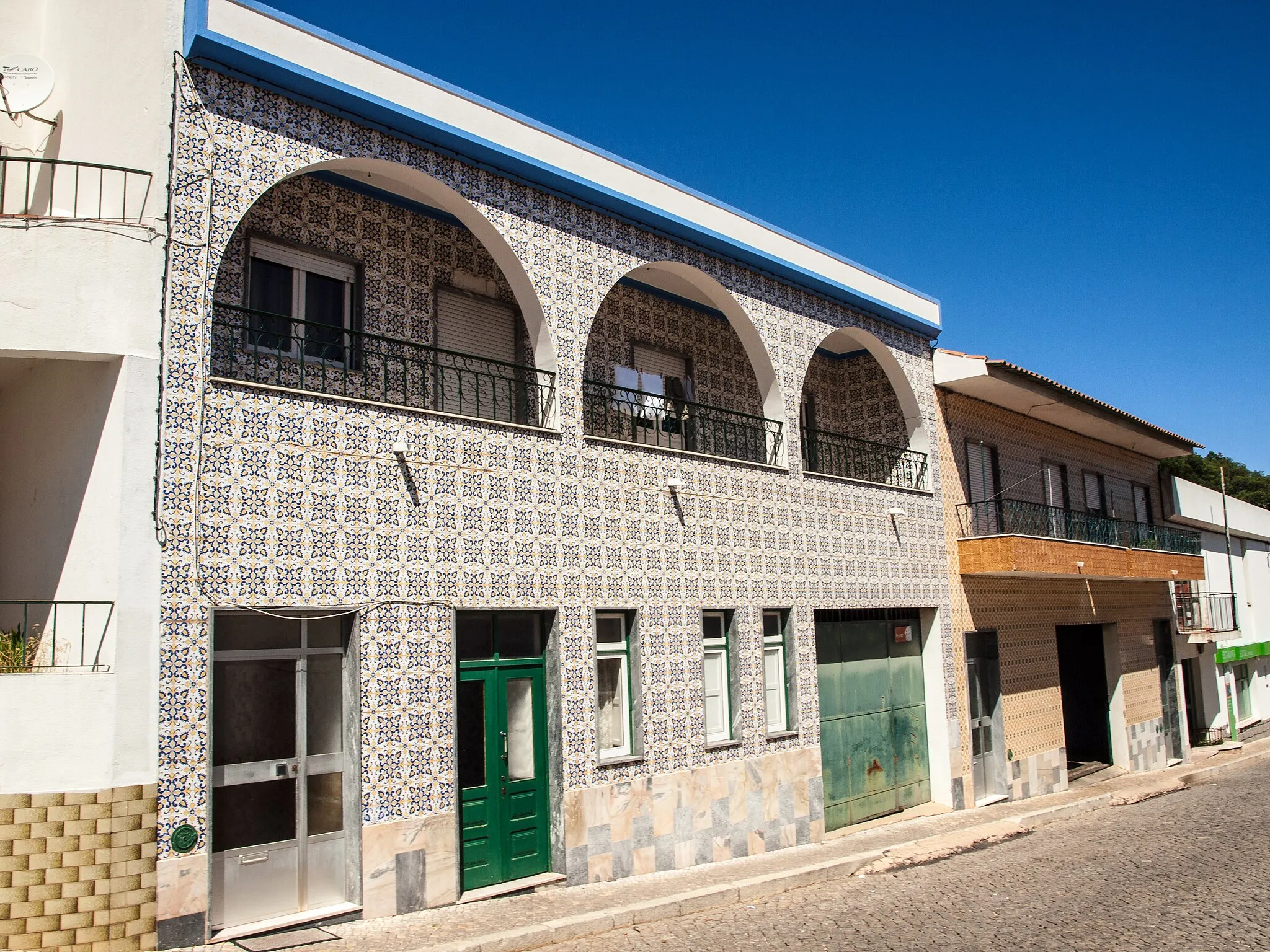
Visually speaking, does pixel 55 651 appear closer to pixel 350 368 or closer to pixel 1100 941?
pixel 350 368

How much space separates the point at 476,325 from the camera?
10797mm

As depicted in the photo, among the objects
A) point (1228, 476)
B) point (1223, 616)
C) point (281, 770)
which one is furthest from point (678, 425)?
point (1228, 476)

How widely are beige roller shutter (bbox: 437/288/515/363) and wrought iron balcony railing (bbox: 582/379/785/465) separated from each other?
1015 mm

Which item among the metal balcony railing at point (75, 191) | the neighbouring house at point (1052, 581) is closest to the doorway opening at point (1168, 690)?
the neighbouring house at point (1052, 581)

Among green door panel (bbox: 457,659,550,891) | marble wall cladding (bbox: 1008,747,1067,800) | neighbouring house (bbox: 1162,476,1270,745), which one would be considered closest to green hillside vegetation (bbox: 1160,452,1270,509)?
neighbouring house (bbox: 1162,476,1270,745)

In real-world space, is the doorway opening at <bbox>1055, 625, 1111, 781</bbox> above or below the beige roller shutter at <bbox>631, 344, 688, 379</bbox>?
below

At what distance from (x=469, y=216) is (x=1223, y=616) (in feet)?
79.6

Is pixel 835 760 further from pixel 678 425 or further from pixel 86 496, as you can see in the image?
pixel 86 496

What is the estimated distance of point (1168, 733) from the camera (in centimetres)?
2203

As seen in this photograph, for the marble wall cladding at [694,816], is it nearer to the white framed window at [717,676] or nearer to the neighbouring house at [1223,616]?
the white framed window at [717,676]

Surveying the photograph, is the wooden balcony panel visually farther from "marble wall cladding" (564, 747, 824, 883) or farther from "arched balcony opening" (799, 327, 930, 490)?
"marble wall cladding" (564, 747, 824, 883)

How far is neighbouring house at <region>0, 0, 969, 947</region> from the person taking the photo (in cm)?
723

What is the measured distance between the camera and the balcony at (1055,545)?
1566cm

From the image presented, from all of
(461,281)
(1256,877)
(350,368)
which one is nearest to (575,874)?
(350,368)
